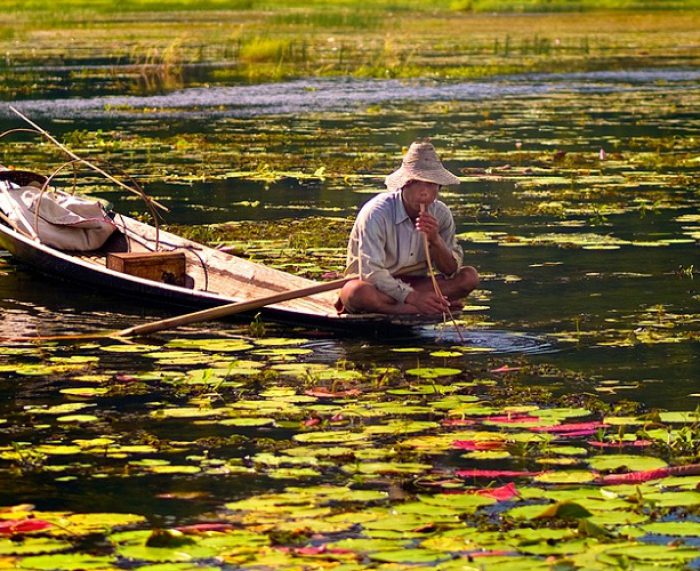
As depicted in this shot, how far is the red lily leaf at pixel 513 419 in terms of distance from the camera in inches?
266

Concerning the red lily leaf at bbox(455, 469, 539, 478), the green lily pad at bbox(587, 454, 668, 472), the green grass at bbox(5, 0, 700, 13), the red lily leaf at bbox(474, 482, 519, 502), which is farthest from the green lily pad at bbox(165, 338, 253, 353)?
the green grass at bbox(5, 0, 700, 13)

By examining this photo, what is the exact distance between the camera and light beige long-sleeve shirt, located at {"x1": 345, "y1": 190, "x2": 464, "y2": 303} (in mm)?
8352

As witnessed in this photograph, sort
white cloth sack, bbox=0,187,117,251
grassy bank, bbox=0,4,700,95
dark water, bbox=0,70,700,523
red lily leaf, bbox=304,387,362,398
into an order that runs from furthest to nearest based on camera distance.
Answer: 1. grassy bank, bbox=0,4,700,95
2. white cloth sack, bbox=0,187,117,251
3. dark water, bbox=0,70,700,523
4. red lily leaf, bbox=304,387,362,398

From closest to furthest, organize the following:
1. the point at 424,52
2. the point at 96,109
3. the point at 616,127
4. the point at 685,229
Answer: the point at 685,229 → the point at 616,127 → the point at 96,109 → the point at 424,52

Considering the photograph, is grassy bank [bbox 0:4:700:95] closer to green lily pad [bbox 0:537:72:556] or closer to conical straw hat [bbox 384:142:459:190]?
conical straw hat [bbox 384:142:459:190]

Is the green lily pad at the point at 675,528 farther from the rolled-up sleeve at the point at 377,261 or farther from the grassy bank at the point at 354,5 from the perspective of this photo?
the grassy bank at the point at 354,5

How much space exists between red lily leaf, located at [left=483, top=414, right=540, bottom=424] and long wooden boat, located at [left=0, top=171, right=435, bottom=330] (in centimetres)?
161

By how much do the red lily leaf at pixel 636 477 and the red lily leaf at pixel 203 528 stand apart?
1347 millimetres

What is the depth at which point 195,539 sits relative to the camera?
17.1ft

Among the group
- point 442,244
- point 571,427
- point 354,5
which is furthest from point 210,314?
point 354,5

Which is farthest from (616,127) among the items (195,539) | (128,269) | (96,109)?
(195,539)

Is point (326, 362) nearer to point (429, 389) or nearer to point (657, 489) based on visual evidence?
point (429, 389)

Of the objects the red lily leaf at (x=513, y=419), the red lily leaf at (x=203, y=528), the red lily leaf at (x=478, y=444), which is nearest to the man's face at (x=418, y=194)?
the red lily leaf at (x=513, y=419)

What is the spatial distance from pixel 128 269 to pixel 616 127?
12.6 m
